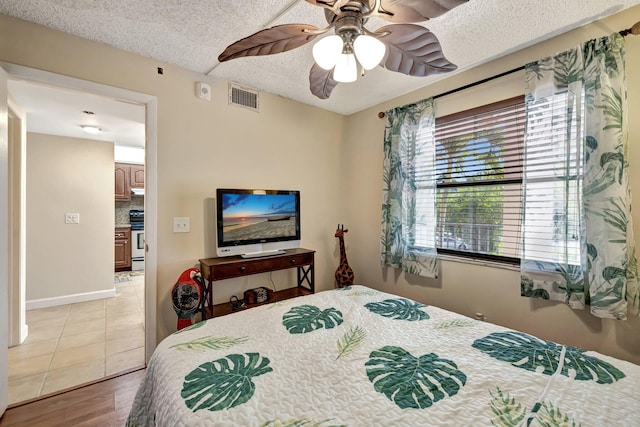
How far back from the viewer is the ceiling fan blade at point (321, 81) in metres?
1.75

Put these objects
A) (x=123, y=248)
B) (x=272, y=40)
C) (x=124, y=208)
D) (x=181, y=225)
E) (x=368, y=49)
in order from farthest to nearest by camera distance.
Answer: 1. (x=124, y=208)
2. (x=123, y=248)
3. (x=181, y=225)
4. (x=272, y=40)
5. (x=368, y=49)

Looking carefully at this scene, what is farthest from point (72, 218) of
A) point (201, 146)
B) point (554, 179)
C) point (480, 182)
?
point (554, 179)

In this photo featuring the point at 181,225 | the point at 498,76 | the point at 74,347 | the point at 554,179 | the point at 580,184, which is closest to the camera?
the point at 580,184

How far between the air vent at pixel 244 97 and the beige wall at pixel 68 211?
262 centimetres

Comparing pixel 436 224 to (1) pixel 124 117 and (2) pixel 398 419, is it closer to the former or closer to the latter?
(2) pixel 398 419

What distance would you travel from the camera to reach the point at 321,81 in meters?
1.84

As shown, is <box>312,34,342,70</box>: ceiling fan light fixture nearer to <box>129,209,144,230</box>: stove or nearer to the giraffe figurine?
the giraffe figurine

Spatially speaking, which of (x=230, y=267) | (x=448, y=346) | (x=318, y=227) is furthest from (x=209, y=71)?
(x=448, y=346)

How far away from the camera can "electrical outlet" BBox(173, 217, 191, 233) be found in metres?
2.37

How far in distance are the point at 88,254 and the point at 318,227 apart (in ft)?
10.9

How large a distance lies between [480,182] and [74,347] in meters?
3.92

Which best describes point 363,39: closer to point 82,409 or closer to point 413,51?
point 413,51

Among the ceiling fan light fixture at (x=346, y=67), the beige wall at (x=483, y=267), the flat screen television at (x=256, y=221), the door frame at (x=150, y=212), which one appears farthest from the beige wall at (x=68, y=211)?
the ceiling fan light fixture at (x=346, y=67)

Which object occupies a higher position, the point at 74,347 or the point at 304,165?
the point at 304,165
